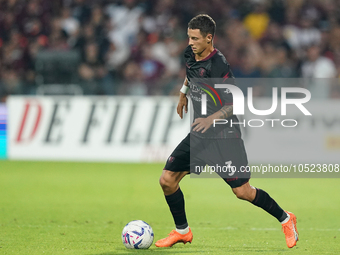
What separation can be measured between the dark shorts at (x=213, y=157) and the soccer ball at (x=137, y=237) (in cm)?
64

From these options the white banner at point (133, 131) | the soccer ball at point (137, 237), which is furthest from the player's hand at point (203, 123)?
the white banner at point (133, 131)

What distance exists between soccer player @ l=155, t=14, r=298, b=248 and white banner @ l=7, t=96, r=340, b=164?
7.13 m

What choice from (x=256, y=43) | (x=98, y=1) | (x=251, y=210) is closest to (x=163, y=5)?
(x=98, y=1)

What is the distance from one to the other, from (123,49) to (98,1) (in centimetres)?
154

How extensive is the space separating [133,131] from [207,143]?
7.55m

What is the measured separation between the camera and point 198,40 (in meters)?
5.48

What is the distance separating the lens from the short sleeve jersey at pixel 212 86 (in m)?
5.46

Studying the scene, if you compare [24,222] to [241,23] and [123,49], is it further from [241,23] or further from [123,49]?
[241,23]

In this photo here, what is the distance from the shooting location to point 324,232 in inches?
267

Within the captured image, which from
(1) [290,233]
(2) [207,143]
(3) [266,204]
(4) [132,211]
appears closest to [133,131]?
(4) [132,211]

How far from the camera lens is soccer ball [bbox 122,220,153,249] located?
222 inches

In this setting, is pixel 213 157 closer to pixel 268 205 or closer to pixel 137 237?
pixel 268 205

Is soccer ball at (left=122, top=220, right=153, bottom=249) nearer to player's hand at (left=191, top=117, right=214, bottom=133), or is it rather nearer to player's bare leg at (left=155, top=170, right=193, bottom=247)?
player's bare leg at (left=155, top=170, right=193, bottom=247)

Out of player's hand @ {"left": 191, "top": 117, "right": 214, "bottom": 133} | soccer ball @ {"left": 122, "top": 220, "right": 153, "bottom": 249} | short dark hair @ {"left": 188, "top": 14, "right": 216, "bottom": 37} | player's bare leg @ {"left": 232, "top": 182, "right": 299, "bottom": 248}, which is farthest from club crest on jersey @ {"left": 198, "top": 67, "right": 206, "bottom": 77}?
soccer ball @ {"left": 122, "top": 220, "right": 153, "bottom": 249}
